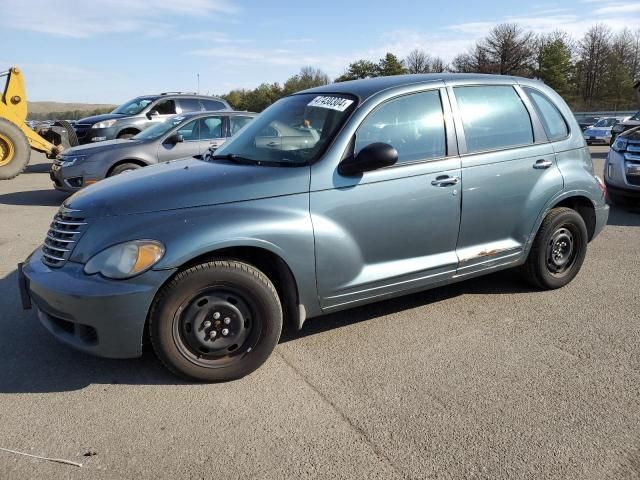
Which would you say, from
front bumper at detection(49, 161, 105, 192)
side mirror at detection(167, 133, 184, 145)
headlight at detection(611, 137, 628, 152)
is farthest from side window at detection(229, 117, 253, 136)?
headlight at detection(611, 137, 628, 152)

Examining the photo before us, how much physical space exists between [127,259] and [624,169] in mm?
7872

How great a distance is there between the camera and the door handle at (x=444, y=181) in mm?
3775

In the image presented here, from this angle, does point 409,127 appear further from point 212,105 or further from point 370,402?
point 212,105

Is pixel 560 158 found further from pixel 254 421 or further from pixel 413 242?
pixel 254 421

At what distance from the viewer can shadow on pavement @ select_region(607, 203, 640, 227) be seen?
7430 mm

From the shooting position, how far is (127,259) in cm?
294

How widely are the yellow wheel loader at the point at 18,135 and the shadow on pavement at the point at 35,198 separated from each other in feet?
5.28

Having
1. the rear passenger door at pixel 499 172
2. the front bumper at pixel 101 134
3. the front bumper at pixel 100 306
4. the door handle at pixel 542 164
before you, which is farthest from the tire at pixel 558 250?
the front bumper at pixel 101 134

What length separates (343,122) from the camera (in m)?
3.61

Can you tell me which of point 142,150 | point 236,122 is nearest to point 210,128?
point 236,122

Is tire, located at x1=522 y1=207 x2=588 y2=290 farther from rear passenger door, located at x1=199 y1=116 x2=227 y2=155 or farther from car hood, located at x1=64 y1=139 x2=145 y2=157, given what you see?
car hood, located at x1=64 y1=139 x2=145 y2=157

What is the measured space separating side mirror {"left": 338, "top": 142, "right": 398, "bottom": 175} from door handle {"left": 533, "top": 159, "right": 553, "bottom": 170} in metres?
1.49

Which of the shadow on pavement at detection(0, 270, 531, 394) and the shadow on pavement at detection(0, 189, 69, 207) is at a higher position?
the shadow on pavement at detection(0, 189, 69, 207)

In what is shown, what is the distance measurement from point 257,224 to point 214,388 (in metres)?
1.00
